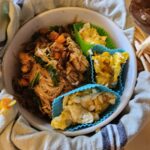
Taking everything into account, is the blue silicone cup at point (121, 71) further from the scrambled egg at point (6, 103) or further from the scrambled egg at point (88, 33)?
the scrambled egg at point (6, 103)

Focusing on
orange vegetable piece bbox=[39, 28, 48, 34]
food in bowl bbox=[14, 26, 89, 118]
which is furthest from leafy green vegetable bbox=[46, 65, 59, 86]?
orange vegetable piece bbox=[39, 28, 48, 34]

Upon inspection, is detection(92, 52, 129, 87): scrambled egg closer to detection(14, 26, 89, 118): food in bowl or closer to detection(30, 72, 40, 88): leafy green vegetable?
detection(14, 26, 89, 118): food in bowl

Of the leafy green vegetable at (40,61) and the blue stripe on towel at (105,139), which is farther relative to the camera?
the leafy green vegetable at (40,61)

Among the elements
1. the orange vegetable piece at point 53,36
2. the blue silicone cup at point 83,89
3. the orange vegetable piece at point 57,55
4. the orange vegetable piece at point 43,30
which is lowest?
the blue silicone cup at point 83,89

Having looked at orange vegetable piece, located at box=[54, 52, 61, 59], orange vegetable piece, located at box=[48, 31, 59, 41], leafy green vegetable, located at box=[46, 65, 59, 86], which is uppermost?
orange vegetable piece, located at box=[48, 31, 59, 41]

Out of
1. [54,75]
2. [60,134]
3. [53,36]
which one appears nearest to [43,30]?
[53,36]

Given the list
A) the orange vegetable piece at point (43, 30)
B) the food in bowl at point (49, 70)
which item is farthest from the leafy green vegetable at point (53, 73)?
the orange vegetable piece at point (43, 30)

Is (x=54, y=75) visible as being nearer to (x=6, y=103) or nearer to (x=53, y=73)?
(x=53, y=73)
